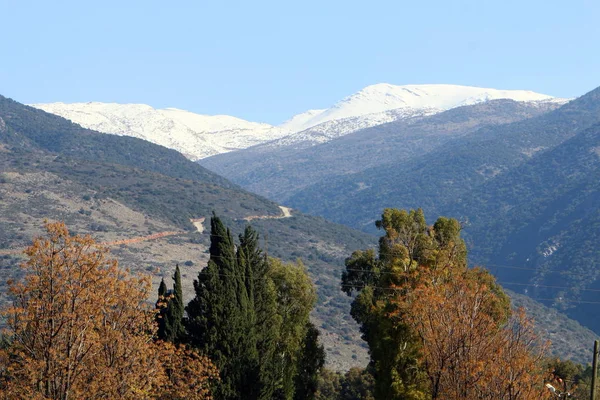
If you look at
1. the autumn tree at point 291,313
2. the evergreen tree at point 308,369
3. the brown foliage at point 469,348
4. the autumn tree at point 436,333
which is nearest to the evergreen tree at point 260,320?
the autumn tree at point 291,313

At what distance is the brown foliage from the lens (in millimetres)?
30309

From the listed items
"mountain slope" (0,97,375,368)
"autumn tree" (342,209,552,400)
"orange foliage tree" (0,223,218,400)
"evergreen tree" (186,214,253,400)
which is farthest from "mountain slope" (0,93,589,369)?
"orange foliage tree" (0,223,218,400)

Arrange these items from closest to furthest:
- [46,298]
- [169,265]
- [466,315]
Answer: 1. [46,298]
2. [466,315]
3. [169,265]

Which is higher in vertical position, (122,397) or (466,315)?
(466,315)

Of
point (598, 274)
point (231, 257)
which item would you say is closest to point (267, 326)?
point (231, 257)

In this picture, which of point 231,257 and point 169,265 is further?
point 169,265

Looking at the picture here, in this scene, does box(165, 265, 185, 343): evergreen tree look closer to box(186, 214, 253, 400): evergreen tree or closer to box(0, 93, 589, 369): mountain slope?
box(186, 214, 253, 400): evergreen tree

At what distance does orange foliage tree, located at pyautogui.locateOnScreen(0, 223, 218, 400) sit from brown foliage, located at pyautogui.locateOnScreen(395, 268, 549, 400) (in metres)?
10.9

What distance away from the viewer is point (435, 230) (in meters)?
55.4

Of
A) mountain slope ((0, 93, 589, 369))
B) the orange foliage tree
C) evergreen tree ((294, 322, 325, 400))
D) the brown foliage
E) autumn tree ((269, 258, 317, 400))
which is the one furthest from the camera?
mountain slope ((0, 93, 589, 369))

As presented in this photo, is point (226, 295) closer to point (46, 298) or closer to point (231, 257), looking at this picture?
point (231, 257)

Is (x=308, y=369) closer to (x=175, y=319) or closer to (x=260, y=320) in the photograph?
(x=260, y=320)

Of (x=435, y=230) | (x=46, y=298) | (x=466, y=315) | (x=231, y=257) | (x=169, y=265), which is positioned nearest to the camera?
(x=46, y=298)

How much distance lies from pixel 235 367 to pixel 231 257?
21.5 feet
